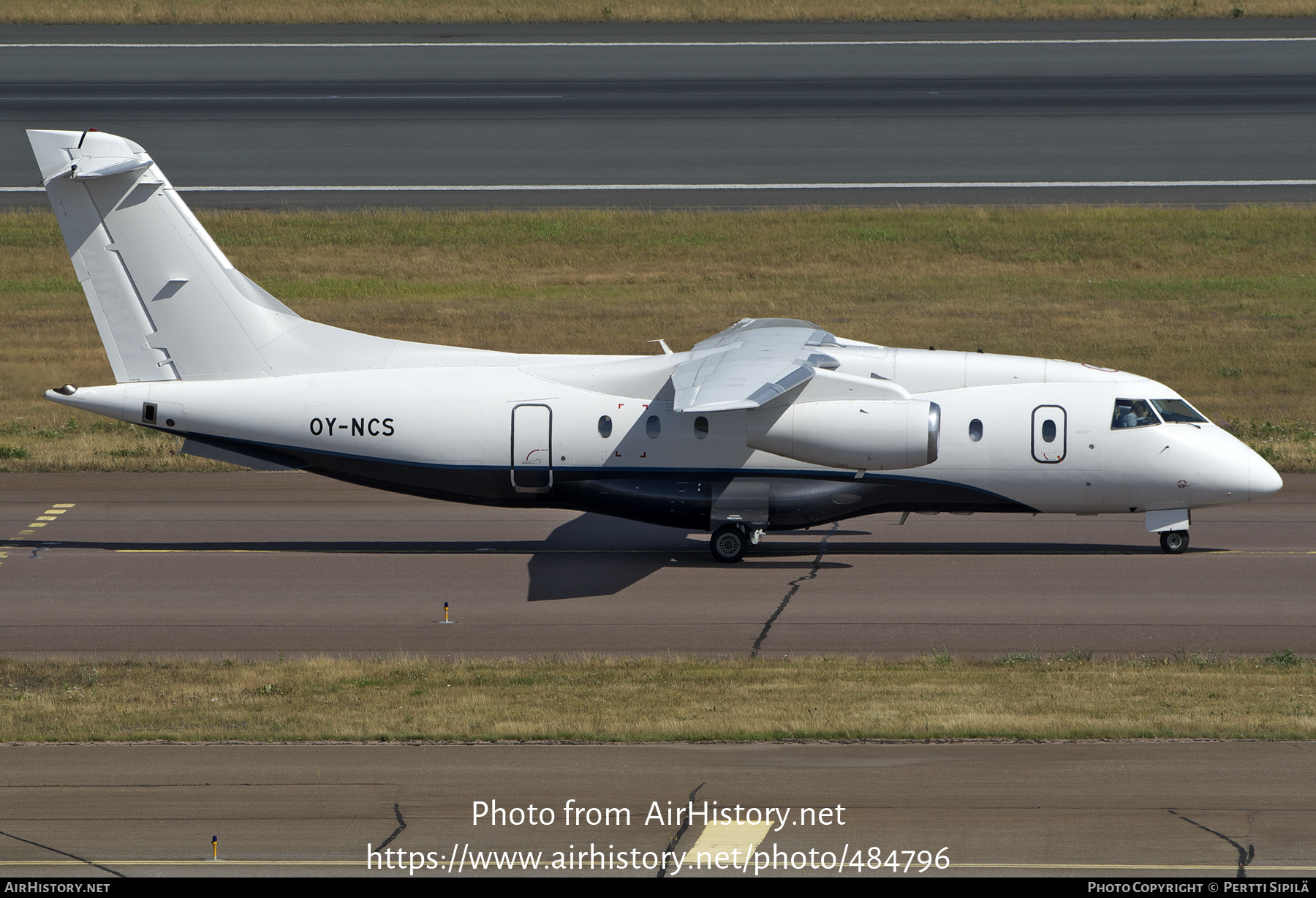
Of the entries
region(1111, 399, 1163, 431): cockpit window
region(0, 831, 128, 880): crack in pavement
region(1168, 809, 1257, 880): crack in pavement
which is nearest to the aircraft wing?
region(1111, 399, 1163, 431): cockpit window

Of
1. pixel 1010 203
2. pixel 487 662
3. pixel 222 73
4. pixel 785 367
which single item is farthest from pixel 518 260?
pixel 487 662

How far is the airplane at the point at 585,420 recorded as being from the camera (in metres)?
22.2

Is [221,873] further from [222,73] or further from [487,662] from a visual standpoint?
[222,73]

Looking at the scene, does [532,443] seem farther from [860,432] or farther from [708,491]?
[860,432]

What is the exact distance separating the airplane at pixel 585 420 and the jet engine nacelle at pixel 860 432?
723 millimetres

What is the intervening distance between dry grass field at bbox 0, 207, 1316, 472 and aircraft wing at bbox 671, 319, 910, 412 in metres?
14.6

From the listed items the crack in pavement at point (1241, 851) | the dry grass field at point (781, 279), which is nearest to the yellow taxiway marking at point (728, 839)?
the crack in pavement at point (1241, 851)

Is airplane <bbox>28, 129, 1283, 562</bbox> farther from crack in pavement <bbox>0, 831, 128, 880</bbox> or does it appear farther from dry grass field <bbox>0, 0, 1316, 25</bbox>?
dry grass field <bbox>0, 0, 1316, 25</bbox>

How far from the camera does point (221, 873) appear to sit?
11.2 meters

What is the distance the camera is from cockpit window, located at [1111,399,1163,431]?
22281 millimetres

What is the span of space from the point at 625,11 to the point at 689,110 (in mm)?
13541

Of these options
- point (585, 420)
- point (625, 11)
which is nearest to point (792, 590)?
point (585, 420)

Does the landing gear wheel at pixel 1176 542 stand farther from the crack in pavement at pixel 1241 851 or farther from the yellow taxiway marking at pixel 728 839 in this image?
the yellow taxiway marking at pixel 728 839

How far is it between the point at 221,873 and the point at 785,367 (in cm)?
1168
